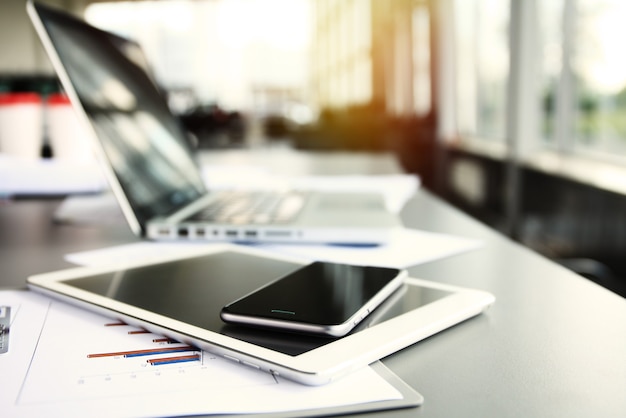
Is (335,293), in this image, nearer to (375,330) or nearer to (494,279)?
(375,330)

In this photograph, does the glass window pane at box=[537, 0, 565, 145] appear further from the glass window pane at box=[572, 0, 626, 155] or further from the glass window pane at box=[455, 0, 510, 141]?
the glass window pane at box=[455, 0, 510, 141]

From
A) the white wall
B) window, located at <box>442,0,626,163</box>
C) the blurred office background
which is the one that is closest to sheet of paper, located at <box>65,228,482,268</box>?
the blurred office background

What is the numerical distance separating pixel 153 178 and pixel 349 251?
0.26 metres

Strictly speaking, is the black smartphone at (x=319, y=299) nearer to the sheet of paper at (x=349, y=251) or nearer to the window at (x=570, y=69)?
the sheet of paper at (x=349, y=251)

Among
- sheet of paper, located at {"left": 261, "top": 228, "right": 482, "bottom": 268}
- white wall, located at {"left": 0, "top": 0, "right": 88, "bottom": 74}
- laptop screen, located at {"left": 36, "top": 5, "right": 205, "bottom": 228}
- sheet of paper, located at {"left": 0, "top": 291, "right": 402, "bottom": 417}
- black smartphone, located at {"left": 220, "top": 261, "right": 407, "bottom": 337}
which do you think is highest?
white wall, located at {"left": 0, "top": 0, "right": 88, "bottom": 74}

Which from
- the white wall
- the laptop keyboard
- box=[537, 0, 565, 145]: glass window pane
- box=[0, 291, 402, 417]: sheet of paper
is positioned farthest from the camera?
the white wall

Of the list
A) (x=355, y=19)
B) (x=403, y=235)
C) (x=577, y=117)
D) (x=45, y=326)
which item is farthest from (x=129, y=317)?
(x=355, y=19)

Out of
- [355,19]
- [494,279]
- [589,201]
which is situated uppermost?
[355,19]

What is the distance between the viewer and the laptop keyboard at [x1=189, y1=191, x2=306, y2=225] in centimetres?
74

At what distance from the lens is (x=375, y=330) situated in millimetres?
383

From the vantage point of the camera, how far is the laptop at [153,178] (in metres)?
0.66

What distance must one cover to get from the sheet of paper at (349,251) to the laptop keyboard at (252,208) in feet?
0.15

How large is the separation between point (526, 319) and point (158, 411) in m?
0.26

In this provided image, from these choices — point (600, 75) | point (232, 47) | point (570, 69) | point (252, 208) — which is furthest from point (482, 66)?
point (232, 47)
